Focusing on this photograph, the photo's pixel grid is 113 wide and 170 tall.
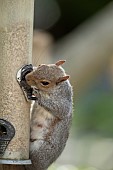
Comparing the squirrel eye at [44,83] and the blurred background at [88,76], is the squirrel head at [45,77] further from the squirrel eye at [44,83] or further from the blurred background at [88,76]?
the blurred background at [88,76]

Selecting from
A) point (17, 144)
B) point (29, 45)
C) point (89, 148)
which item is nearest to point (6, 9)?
point (29, 45)

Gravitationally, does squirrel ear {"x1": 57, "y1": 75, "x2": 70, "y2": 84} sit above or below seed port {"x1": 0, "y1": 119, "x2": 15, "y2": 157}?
above

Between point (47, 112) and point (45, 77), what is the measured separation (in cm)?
19

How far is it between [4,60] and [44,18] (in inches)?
236

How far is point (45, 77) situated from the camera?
4.47m

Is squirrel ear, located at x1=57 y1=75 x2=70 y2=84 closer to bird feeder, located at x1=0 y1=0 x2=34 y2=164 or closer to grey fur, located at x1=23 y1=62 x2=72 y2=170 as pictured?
grey fur, located at x1=23 y1=62 x2=72 y2=170

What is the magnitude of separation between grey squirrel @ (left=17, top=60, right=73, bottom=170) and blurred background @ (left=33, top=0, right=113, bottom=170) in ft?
5.70

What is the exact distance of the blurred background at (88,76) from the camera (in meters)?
7.32

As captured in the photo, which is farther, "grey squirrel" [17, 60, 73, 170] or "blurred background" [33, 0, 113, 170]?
"blurred background" [33, 0, 113, 170]

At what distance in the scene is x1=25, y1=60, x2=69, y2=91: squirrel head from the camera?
174 inches

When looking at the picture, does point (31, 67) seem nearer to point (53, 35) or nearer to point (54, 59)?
point (54, 59)

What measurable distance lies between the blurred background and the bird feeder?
181 centimetres

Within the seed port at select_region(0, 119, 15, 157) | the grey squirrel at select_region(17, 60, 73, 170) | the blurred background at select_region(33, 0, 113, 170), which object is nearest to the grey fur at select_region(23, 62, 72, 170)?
the grey squirrel at select_region(17, 60, 73, 170)

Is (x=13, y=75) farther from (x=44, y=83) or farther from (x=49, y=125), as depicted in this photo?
(x=49, y=125)
